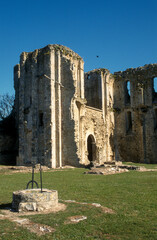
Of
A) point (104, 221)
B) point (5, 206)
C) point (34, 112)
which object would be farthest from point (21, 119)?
point (104, 221)

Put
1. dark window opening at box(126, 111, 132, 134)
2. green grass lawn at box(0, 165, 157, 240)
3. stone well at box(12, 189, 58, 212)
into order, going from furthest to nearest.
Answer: dark window opening at box(126, 111, 132, 134) < stone well at box(12, 189, 58, 212) < green grass lawn at box(0, 165, 157, 240)

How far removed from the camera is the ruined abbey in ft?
71.2

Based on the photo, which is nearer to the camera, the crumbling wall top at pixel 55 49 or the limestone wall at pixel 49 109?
the limestone wall at pixel 49 109

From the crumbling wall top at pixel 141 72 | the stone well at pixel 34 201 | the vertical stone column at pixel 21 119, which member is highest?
the crumbling wall top at pixel 141 72

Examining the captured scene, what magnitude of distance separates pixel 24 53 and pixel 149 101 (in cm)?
1367

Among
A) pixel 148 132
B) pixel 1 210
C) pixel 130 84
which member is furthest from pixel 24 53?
pixel 1 210

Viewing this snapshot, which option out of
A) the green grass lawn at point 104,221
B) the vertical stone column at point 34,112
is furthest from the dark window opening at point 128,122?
the green grass lawn at point 104,221

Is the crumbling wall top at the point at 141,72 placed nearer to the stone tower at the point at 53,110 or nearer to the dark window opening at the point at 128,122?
the dark window opening at the point at 128,122

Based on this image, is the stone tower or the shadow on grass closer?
the shadow on grass

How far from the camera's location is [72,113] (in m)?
22.0

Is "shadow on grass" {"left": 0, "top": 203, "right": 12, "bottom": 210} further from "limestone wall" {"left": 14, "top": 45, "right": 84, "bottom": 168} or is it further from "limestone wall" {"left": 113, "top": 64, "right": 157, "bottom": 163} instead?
"limestone wall" {"left": 113, "top": 64, "right": 157, "bottom": 163}

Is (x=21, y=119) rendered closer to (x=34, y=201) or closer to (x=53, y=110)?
(x=53, y=110)

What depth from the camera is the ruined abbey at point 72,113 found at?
21.7 m

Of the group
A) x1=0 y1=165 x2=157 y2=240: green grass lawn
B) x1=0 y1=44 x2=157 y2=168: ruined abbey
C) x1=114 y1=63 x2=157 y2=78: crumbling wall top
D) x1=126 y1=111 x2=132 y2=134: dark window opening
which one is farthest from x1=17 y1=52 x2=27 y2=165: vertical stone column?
x1=0 y1=165 x2=157 y2=240: green grass lawn
